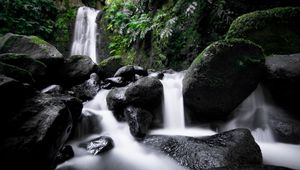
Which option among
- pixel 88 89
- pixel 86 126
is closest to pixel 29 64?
pixel 88 89

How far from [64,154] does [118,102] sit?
4.92ft

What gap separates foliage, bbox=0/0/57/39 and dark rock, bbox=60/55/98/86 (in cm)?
527

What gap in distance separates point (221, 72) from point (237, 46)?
587 millimetres

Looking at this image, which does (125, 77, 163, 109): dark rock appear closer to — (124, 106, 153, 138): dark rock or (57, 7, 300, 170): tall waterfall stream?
(124, 106, 153, 138): dark rock

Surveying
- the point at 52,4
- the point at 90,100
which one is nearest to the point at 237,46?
the point at 90,100

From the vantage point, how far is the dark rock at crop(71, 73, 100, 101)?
6.14m

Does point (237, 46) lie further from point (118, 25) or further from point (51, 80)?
point (118, 25)

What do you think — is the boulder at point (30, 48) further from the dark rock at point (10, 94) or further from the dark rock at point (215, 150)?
the dark rock at point (215, 150)

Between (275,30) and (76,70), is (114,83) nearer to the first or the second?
(76,70)

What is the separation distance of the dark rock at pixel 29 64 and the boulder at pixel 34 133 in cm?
267

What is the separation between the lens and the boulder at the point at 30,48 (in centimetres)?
648

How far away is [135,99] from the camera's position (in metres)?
4.70

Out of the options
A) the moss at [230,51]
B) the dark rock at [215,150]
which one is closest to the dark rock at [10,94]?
the dark rock at [215,150]

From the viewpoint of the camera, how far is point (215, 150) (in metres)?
3.40
